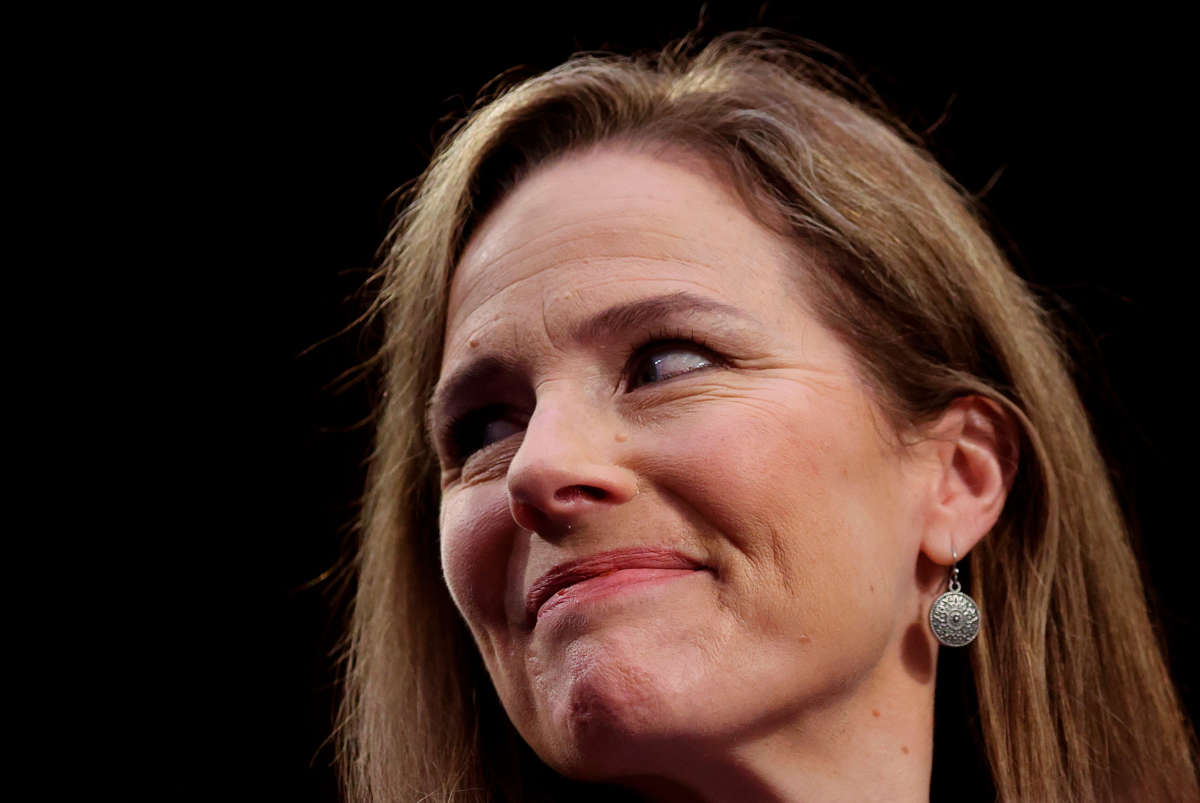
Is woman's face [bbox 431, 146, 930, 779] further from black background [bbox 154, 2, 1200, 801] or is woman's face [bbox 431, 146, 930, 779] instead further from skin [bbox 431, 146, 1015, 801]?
black background [bbox 154, 2, 1200, 801]

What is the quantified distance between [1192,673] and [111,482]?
2058 mm

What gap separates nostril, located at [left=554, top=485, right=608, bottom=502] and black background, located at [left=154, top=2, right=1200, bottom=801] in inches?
36.6

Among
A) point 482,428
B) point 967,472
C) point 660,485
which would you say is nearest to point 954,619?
point 967,472

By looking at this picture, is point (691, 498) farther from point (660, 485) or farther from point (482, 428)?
point (482, 428)

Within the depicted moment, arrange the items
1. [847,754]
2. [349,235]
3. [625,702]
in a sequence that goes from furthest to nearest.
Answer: [349,235]
[847,754]
[625,702]

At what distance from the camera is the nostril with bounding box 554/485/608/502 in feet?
4.90

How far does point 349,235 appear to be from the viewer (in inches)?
Result: 104

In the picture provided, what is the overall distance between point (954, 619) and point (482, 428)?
68cm

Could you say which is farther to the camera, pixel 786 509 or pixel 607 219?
pixel 607 219

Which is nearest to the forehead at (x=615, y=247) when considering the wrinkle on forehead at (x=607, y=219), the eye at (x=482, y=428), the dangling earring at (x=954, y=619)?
the wrinkle on forehead at (x=607, y=219)

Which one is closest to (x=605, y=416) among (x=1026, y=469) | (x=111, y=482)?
(x=1026, y=469)

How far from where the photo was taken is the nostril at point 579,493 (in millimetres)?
1492

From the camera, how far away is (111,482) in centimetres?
259

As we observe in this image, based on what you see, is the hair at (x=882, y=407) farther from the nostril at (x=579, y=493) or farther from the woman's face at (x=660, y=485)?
the nostril at (x=579, y=493)
